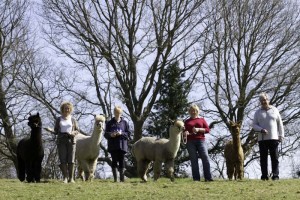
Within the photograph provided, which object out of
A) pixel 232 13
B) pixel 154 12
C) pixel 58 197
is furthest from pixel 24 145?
pixel 232 13

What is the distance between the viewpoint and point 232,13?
28984mm

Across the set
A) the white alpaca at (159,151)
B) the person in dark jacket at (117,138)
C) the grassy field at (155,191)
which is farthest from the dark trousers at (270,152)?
the person in dark jacket at (117,138)

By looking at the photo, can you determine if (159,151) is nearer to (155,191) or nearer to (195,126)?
(195,126)

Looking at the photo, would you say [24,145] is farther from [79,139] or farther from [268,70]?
[268,70]

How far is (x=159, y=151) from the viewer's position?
46.9 ft

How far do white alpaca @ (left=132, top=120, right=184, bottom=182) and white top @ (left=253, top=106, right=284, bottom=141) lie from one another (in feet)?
6.15

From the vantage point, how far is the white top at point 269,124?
14.0 metres

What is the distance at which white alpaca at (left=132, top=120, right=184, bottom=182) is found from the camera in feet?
46.5

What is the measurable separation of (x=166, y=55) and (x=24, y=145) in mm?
15226

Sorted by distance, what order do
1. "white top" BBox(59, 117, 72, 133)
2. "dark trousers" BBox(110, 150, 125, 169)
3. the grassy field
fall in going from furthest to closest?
1. "dark trousers" BBox(110, 150, 125, 169)
2. "white top" BBox(59, 117, 72, 133)
3. the grassy field

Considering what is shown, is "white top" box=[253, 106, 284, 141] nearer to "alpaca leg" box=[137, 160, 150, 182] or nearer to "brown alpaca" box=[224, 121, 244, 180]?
"brown alpaca" box=[224, 121, 244, 180]

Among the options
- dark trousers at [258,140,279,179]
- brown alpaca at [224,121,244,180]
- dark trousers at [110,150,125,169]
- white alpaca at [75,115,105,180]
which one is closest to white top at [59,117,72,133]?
white alpaca at [75,115,105,180]

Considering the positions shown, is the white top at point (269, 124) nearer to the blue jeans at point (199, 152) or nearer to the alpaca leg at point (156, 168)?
the blue jeans at point (199, 152)

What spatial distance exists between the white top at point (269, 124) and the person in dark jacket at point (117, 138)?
3206 millimetres
